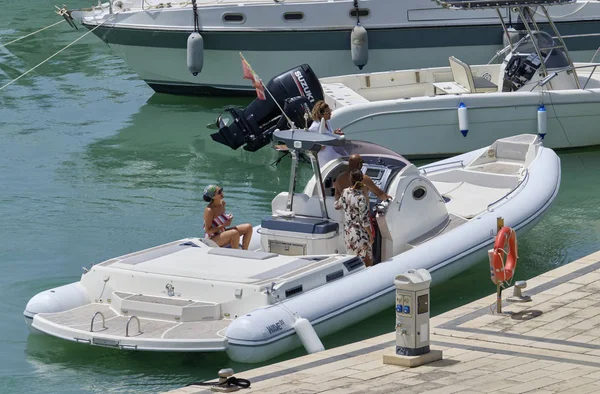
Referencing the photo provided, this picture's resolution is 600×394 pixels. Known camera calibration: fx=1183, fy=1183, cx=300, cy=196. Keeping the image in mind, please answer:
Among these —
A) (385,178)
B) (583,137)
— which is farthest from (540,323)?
(583,137)

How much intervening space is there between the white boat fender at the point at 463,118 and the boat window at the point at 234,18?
5.85 m

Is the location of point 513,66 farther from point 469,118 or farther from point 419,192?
point 419,192

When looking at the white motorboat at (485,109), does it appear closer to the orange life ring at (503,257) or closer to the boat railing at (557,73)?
the boat railing at (557,73)

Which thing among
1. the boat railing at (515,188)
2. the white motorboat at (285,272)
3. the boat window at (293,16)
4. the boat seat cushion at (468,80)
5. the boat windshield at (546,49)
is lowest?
the white motorboat at (285,272)

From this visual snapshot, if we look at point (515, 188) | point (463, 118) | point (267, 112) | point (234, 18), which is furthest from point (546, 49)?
point (234, 18)

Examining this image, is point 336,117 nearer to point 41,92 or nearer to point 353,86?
point 353,86

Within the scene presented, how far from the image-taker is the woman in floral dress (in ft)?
36.0

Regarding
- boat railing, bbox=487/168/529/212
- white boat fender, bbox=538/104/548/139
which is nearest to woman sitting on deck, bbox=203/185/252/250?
boat railing, bbox=487/168/529/212

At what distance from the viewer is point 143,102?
2362cm

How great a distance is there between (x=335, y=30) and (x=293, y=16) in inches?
32.3

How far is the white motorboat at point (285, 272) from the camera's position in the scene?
31.6ft

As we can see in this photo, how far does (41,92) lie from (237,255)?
14.8m

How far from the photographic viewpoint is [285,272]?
10.2 m

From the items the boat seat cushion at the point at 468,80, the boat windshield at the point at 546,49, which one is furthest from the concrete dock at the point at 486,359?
the boat seat cushion at the point at 468,80
